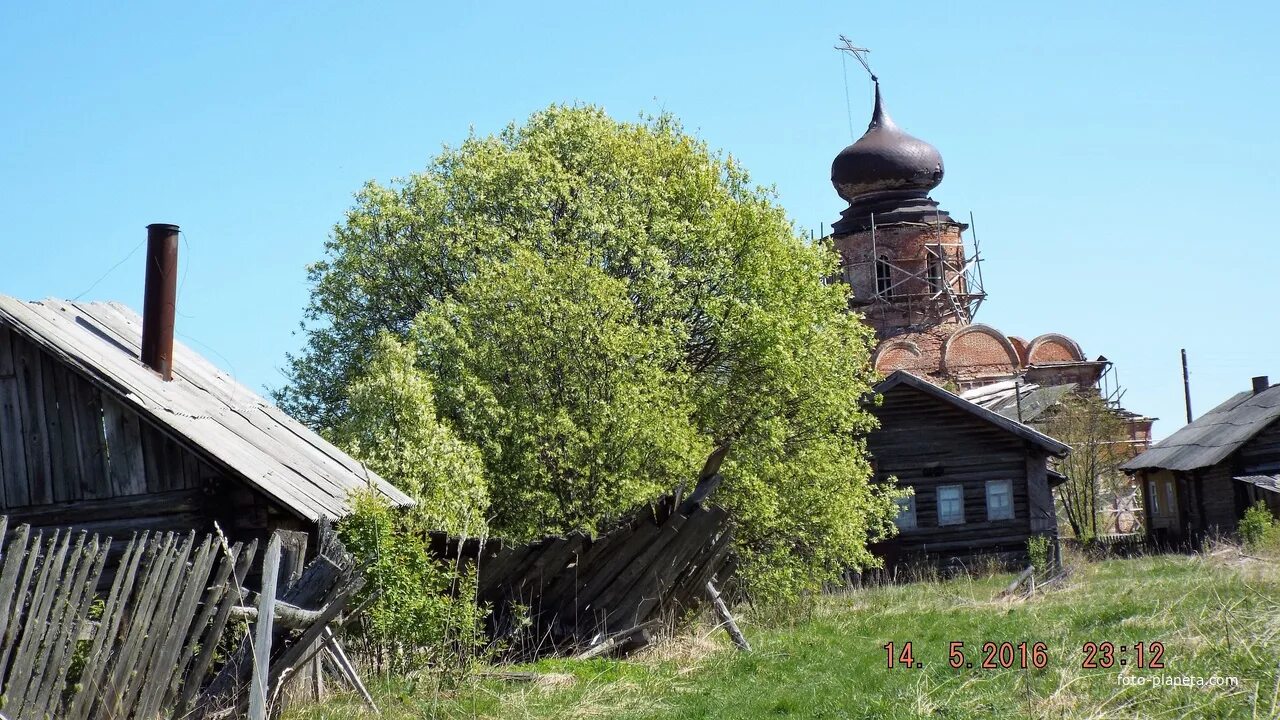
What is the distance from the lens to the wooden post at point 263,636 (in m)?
8.13

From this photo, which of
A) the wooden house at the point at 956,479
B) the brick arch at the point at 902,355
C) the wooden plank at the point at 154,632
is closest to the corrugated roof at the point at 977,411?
the wooden house at the point at 956,479

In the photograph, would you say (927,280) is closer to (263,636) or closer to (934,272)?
(934,272)

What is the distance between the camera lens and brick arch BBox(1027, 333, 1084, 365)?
5341 centimetres

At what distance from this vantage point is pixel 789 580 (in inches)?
819

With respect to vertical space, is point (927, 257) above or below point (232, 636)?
above

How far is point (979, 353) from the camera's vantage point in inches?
2023

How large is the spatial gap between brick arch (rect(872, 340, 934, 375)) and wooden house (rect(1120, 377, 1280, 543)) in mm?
10710

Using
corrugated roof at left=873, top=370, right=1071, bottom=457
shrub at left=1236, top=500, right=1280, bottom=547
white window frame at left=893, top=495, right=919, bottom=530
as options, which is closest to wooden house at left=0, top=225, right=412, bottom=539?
corrugated roof at left=873, top=370, right=1071, bottom=457

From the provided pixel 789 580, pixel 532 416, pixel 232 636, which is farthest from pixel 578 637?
pixel 789 580

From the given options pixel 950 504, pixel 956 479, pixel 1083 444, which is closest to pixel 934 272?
pixel 1083 444

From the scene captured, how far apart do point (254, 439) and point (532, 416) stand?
6502 millimetres

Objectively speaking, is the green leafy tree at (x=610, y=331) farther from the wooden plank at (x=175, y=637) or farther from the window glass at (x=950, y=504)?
the wooden plank at (x=175, y=637)

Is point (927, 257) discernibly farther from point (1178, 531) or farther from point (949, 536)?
point (949, 536)

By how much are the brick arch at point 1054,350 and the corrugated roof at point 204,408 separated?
4299cm
